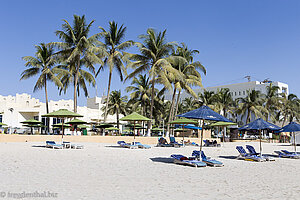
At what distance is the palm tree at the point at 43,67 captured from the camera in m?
31.8

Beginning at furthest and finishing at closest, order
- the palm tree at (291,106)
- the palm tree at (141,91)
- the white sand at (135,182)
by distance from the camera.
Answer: the palm tree at (291,106), the palm tree at (141,91), the white sand at (135,182)

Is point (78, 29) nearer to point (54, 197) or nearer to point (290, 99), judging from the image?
point (54, 197)

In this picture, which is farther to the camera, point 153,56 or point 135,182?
point 153,56

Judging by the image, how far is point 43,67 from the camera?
107 feet

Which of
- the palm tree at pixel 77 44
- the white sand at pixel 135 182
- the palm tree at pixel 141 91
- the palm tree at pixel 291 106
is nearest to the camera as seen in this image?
the white sand at pixel 135 182

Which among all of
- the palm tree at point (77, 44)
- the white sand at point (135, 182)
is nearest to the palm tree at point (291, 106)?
the palm tree at point (77, 44)

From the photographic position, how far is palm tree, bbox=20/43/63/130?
3183cm

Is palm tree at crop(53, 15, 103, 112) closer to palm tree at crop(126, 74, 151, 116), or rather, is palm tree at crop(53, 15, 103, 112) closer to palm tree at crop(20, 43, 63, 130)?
palm tree at crop(20, 43, 63, 130)

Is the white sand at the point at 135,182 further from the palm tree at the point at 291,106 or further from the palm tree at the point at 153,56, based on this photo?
the palm tree at the point at 291,106

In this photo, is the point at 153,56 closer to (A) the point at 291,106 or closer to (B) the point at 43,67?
(B) the point at 43,67

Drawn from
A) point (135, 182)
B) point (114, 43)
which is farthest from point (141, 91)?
point (135, 182)

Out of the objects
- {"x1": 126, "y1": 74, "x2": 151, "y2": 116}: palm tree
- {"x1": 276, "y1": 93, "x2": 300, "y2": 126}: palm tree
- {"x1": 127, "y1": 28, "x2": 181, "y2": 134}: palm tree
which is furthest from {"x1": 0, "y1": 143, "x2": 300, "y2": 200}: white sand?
{"x1": 276, "y1": 93, "x2": 300, "y2": 126}: palm tree

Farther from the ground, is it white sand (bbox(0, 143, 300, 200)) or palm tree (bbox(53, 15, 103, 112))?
palm tree (bbox(53, 15, 103, 112))

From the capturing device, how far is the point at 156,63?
95.8 ft
